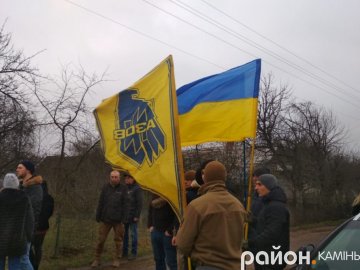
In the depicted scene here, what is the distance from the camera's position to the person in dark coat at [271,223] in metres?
4.96

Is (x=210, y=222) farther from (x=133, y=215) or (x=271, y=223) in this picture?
(x=133, y=215)

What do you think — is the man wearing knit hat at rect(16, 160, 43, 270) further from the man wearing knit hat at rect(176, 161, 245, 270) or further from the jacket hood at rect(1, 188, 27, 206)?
the man wearing knit hat at rect(176, 161, 245, 270)

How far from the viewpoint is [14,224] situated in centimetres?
539

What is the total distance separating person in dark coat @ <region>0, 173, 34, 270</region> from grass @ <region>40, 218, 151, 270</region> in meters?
2.96

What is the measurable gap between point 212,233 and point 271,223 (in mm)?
1470

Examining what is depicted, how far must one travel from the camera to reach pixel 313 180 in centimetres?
2317

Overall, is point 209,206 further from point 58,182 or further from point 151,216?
point 58,182

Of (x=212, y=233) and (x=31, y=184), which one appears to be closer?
(x=212, y=233)

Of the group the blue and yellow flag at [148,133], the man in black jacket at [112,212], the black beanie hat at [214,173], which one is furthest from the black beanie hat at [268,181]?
the man in black jacket at [112,212]

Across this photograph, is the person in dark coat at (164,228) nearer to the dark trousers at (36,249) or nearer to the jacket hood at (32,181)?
the jacket hood at (32,181)

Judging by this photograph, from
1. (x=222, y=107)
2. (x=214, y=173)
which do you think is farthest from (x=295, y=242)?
(x=214, y=173)

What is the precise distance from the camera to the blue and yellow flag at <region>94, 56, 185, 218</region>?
4.92 m

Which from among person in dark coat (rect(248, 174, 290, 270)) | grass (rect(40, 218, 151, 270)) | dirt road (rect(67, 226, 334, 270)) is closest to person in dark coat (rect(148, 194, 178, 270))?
person in dark coat (rect(248, 174, 290, 270))

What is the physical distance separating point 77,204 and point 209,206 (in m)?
9.39
